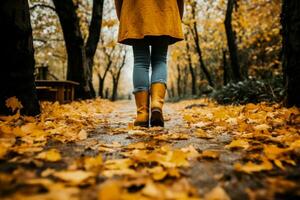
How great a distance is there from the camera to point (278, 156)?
1705 millimetres

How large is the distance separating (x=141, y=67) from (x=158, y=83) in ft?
0.78

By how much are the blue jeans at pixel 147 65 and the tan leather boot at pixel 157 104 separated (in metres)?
0.06

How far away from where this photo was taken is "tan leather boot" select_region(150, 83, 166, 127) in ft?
10.4

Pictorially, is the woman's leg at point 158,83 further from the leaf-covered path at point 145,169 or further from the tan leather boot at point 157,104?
the leaf-covered path at point 145,169

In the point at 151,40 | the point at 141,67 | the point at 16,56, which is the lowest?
the point at 141,67

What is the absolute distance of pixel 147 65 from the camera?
3.32 meters

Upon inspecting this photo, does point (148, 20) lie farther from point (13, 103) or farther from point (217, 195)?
point (217, 195)

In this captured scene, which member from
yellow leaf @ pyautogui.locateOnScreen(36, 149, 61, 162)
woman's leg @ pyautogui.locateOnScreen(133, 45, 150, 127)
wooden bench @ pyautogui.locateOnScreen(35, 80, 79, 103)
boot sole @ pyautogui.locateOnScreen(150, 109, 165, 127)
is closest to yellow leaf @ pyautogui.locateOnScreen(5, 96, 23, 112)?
woman's leg @ pyautogui.locateOnScreen(133, 45, 150, 127)

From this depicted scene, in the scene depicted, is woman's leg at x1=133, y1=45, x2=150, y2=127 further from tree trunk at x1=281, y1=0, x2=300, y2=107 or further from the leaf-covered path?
tree trunk at x1=281, y1=0, x2=300, y2=107

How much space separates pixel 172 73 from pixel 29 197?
172ft

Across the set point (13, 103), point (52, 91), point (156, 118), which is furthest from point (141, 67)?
point (52, 91)

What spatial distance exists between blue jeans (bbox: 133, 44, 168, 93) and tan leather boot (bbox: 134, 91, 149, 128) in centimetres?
6

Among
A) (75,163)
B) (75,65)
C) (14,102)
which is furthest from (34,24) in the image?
(75,163)

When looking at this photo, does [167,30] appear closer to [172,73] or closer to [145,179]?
[145,179]
